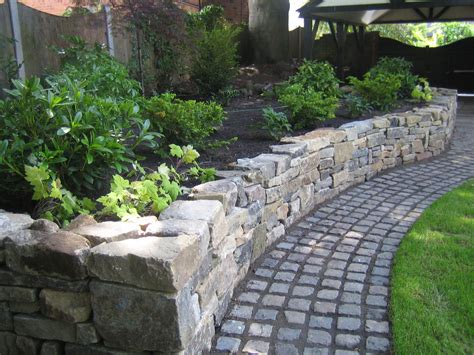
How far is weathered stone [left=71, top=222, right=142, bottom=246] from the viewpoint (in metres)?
2.19

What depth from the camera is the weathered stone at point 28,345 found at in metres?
2.27

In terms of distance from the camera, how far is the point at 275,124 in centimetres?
491

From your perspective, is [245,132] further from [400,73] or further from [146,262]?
[400,73]

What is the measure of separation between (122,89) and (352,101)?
10.9ft

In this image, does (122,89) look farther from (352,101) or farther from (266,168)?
(352,101)

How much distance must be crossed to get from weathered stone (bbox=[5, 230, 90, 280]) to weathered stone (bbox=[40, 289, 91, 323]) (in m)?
0.09

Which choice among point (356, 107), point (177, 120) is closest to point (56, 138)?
point (177, 120)

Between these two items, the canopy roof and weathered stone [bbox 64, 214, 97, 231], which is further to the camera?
the canopy roof

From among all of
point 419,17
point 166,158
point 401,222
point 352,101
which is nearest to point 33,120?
point 166,158

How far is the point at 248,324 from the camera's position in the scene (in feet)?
8.84

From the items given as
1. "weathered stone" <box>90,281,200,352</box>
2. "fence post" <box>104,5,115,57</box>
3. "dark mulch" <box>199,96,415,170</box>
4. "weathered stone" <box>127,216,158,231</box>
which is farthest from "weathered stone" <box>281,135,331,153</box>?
"fence post" <box>104,5,115,57</box>

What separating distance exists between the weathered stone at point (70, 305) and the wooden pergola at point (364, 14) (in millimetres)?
8752

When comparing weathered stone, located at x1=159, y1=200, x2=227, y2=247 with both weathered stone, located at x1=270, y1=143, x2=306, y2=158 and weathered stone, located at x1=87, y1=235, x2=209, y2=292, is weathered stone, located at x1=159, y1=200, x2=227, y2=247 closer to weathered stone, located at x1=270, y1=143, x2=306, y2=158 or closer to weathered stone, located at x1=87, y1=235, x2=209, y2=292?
weathered stone, located at x1=87, y1=235, x2=209, y2=292

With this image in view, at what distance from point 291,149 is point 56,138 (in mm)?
1950
